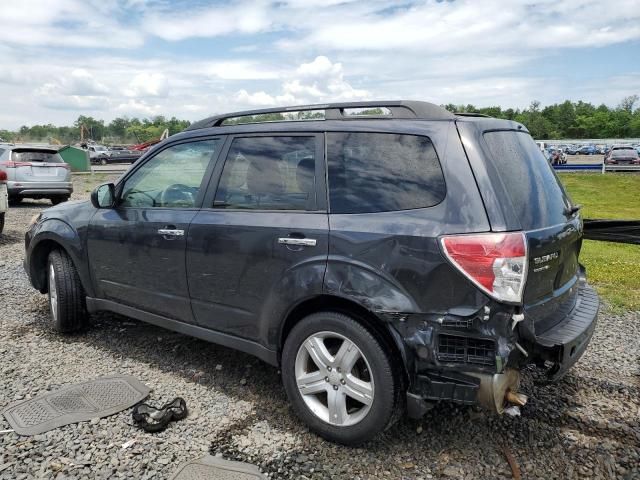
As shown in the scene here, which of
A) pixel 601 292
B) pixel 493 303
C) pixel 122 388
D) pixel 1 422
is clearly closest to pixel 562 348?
pixel 493 303

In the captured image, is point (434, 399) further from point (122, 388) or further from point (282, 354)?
point (122, 388)

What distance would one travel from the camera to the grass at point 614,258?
19.9 ft


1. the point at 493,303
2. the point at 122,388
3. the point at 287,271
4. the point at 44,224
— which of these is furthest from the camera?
the point at 44,224

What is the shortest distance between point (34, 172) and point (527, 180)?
14.1 m

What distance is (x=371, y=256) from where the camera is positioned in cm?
286

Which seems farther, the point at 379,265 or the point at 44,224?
the point at 44,224

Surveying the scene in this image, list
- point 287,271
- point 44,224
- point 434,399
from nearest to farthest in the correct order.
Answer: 1. point 434,399
2. point 287,271
3. point 44,224

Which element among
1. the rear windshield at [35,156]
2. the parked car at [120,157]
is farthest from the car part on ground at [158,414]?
the parked car at [120,157]

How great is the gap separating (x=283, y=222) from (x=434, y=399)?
131cm

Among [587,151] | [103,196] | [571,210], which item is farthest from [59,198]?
[587,151]

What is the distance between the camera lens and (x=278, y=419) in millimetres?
3398

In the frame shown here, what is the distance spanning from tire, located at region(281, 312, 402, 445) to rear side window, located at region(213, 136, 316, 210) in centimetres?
75

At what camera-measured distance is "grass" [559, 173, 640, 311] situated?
607 centimetres

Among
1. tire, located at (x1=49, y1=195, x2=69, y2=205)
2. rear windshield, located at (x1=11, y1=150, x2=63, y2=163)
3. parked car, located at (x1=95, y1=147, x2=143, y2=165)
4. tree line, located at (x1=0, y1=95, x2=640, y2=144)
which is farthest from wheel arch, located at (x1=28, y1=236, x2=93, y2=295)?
tree line, located at (x1=0, y1=95, x2=640, y2=144)
